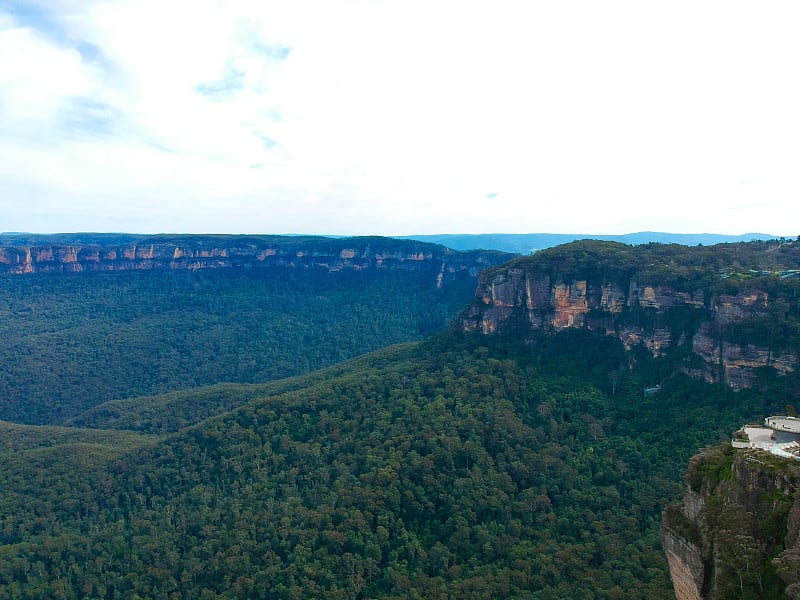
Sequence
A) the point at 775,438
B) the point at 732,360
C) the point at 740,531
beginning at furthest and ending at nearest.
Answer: the point at 732,360 → the point at 775,438 → the point at 740,531

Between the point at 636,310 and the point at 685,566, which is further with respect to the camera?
the point at 636,310

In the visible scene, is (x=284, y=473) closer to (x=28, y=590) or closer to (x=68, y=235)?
(x=28, y=590)

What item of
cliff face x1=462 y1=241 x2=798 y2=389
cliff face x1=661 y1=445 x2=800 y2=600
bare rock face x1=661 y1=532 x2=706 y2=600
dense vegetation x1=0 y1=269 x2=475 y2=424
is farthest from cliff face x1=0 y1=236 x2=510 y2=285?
cliff face x1=661 y1=445 x2=800 y2=600

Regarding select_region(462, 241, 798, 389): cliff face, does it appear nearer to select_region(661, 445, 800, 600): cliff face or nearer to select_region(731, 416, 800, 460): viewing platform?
select_region(731, 416, 800, 460): viewing platform

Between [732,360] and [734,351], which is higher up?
[734,351]

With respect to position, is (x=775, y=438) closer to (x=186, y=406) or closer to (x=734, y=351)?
(x=734, y=351)

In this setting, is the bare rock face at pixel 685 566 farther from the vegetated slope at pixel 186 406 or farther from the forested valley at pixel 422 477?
the vegetated slope at pixel 186 406

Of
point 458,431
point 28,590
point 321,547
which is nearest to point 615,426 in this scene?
point 458,431

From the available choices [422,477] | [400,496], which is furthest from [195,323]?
[400,496]
